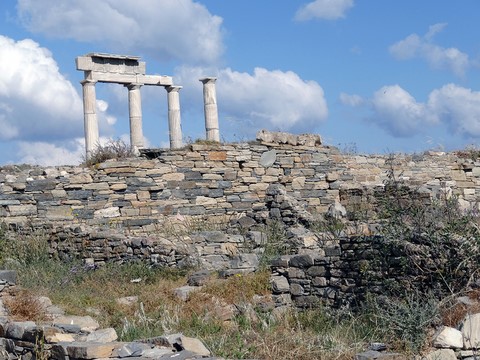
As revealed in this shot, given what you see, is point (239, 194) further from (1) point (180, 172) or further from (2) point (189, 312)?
(2) point (189, 312)

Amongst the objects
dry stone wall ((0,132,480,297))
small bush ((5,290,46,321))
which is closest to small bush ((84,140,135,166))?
dry stone wall ((0,132,480,297))

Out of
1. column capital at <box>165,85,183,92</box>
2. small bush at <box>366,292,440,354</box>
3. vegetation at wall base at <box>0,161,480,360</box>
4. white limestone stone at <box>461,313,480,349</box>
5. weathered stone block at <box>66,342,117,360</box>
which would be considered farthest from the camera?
column capital at <box>165,85,183,92</box>

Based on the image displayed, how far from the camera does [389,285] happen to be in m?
9.09

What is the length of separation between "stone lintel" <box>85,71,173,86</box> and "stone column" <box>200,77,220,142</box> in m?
1.57

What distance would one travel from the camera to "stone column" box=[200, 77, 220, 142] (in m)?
23.6

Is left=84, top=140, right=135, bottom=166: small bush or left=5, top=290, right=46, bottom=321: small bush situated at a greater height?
left=84, top=140, right=135, bottom=166: small bush

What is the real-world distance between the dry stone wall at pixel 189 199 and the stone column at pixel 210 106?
5.86 metres

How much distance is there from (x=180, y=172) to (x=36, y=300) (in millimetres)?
7261

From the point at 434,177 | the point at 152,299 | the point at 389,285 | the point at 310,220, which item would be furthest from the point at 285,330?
the point at 434,177

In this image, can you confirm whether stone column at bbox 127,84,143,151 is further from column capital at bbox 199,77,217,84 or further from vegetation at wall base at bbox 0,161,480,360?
vegetation at wall base at bbox 0,161,480,360

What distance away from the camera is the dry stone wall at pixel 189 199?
13664 mm

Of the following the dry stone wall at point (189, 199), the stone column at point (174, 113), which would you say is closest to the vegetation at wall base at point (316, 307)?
the dry stone wall at point (189, 199)

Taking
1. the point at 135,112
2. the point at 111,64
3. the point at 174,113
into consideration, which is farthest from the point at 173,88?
the point at 111,64

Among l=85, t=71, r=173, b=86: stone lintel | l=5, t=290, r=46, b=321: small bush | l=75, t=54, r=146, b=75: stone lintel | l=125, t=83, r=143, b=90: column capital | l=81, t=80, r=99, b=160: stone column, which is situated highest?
l=75, t=54, r=146, b=75: stone lintel
